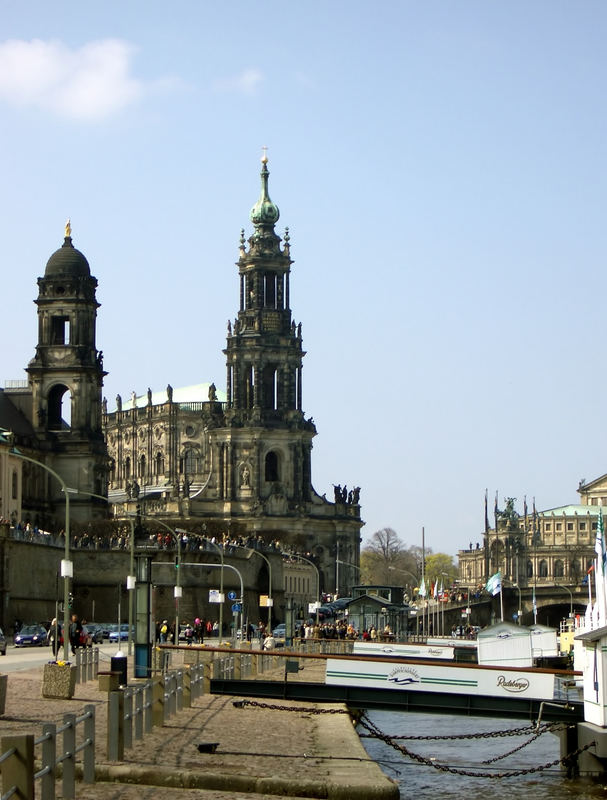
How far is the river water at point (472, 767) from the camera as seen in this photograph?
34656 millimetres

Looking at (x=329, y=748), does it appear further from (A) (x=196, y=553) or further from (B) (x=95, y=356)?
(B) (x=95, y=356)

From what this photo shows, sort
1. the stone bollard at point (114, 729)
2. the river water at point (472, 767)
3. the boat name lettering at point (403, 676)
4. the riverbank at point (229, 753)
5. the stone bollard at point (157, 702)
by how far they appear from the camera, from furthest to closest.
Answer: the boat name lettering at point (403, 676)
the river water at point (472, 767)
the stone bollard at point (157, 702)
the stone bollard at point (114, 729)
the riverbank at point (229, 753)

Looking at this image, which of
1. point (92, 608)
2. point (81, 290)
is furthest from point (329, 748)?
point (81, 290)

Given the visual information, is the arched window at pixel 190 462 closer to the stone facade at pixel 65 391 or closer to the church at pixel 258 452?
the church at pixel 258 452

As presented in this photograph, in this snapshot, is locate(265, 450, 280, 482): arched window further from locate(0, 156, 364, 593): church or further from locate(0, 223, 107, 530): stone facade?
locate(0, 223, 107, 530): stone facade

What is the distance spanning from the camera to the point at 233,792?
24141 millimetres

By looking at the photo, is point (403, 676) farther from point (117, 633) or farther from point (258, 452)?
point (258, 452)

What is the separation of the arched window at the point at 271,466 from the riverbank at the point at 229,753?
113 m

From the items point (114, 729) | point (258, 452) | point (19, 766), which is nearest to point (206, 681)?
point (114, 729)

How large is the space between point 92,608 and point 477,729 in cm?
4968

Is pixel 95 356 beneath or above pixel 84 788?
above

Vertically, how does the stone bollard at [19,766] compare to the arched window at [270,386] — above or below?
below

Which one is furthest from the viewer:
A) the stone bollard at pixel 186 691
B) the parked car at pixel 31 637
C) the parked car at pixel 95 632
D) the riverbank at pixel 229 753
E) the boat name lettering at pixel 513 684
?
the parked car at pixel 95 632

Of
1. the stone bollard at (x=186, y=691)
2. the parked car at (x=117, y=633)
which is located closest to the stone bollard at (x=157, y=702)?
the stone bollard at (x=186, y=691)
